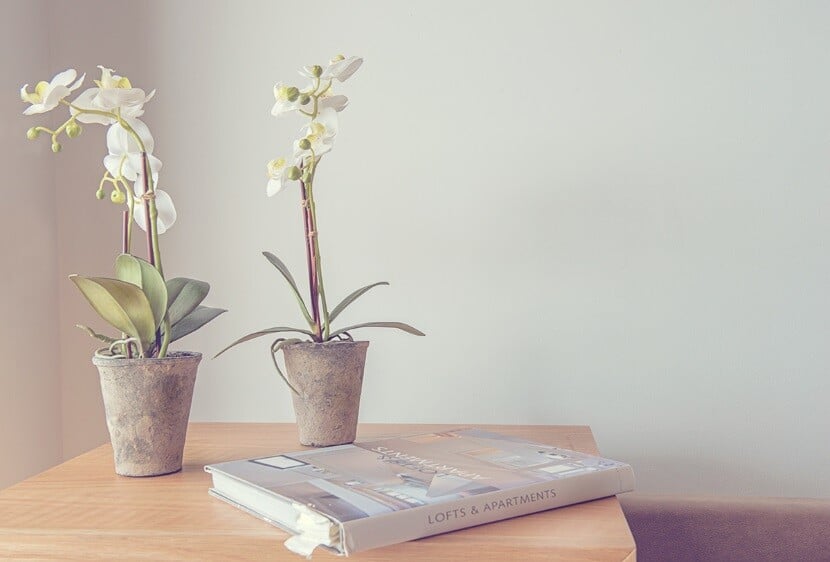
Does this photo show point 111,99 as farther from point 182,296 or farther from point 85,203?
point 85,203

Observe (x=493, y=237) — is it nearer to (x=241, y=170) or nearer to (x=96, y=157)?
(x=241, y=170)

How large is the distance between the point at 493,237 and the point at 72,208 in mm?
695

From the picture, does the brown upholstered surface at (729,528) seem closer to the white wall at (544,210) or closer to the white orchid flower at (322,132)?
the white wall at (544,210)

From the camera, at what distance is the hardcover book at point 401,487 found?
0.60 meters

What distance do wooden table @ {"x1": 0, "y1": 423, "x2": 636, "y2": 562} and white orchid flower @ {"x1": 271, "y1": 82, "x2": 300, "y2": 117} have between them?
0.41m

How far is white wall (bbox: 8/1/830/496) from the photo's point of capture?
123 cm

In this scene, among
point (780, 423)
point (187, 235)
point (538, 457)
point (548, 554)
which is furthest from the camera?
point (187, 235)

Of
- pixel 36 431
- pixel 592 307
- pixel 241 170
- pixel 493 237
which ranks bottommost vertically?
pixel 36 431

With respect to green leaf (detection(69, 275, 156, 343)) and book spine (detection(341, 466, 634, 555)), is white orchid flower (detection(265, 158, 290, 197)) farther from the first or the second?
book spine (detection(341, 466, 634, 555))

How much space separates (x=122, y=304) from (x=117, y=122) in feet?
0.67

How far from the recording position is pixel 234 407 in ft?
4.42

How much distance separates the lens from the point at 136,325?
83cm

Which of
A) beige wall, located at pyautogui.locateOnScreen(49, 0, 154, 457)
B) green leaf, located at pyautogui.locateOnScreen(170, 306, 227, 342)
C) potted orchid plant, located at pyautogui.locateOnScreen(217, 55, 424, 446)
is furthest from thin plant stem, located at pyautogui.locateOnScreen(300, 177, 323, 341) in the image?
beige wall, located at pyautogui.locateOnScreen(49, 0, 154, 457)

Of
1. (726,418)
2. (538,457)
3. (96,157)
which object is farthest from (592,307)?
(96,157)
